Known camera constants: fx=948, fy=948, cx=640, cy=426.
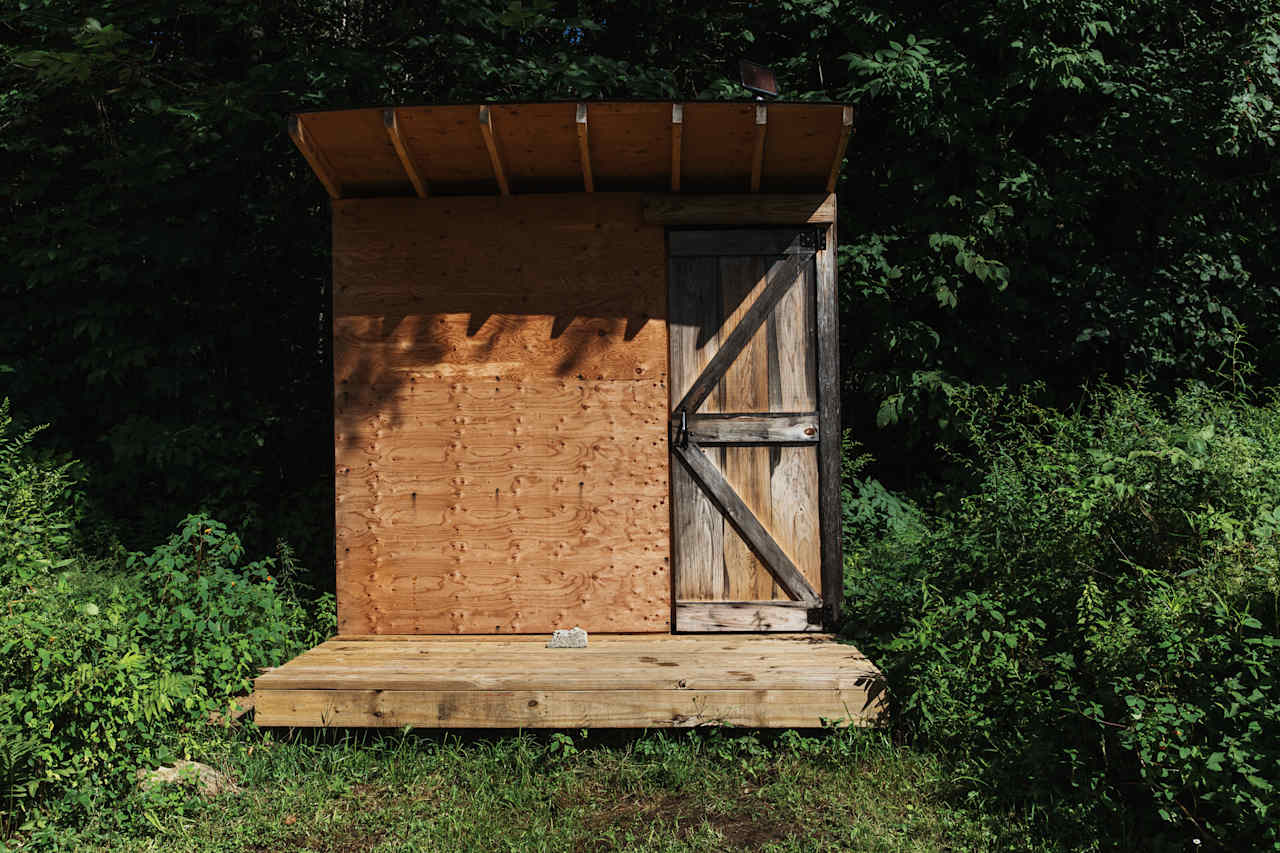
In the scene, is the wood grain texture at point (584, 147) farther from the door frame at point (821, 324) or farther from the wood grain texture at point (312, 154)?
the wood grain texture at point (312, 154)

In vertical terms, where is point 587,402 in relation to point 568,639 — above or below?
above

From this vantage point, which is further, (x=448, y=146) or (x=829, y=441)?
(x=829, y=441)

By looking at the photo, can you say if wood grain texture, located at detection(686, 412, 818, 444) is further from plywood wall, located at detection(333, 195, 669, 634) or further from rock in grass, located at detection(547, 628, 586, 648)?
rock in grass, located at detection(547, 628, 586, 648)

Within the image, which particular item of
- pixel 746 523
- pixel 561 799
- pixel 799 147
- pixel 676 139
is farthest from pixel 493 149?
pixel 561 799

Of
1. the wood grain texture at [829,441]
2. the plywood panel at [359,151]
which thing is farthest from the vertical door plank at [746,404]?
the plywood panel at [359,151]

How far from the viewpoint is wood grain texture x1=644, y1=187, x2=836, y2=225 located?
537cm

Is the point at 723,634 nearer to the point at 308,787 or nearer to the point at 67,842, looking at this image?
the point at 308,787

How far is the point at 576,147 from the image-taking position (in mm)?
5145

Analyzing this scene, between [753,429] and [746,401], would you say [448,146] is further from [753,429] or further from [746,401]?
[753,429]

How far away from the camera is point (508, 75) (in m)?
6.96

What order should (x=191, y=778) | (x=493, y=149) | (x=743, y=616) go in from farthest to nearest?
(x=743, y=616) < (x=493, y=149) < (x=191, y=778)

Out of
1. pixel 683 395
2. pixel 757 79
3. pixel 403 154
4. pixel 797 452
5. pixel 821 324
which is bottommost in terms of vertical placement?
pixel 797 452

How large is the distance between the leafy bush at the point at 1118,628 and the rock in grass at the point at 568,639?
1.55 m

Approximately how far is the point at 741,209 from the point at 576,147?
0.99 metres
